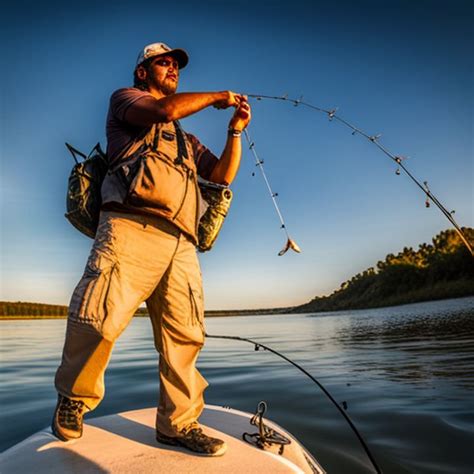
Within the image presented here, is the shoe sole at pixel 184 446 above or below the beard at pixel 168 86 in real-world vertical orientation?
below

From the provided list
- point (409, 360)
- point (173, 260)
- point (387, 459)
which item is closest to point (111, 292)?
point (173, 260)

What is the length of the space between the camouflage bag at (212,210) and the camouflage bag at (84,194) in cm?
82

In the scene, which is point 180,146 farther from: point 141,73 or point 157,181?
point 141,73

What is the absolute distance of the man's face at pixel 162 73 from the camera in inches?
118

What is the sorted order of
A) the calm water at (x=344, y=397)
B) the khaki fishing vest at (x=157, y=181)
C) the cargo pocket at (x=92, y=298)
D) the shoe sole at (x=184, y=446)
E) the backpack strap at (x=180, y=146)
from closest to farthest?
1. the cargo pocket at (x=92, y=298)
2. the shoe sole at (x=184, y=446)
3. the khaki fishing vest at (x=157, y=181)
4. the backpack strap at (x=180, y=146)
5. the calm water at (x=344, y=397)

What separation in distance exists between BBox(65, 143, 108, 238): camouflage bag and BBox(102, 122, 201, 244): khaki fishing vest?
18cm

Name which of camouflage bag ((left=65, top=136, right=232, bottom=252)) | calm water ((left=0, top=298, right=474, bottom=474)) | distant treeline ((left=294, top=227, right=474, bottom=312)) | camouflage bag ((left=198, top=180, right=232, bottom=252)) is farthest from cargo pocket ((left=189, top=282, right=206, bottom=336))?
distant treeline ((left=294, top=227, right=474, bottom=312))

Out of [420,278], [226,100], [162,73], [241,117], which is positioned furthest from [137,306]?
[420,278]

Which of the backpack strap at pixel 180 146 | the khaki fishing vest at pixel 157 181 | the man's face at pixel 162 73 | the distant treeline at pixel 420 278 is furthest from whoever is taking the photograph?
the distant treeline at pixel 420 278

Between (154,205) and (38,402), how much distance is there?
5545mm

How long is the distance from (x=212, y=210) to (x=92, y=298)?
50.6 inches

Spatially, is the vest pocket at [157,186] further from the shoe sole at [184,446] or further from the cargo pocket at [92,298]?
the shoe sole at [184,446]

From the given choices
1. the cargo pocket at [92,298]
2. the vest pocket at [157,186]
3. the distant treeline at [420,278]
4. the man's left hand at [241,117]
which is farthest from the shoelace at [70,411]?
the distant treeline at [420,278]

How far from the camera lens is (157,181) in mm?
2607
